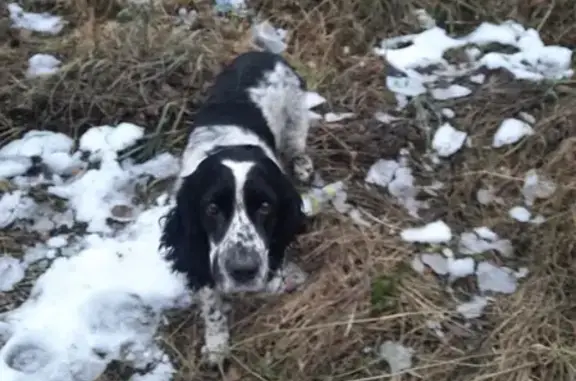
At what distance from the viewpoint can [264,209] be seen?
3.47 m

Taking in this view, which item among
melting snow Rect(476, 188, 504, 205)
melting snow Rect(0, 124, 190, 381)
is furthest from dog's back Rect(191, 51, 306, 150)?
melting snow Rect(476, 188, 504, 205)

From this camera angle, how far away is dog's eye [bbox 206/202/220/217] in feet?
11.3

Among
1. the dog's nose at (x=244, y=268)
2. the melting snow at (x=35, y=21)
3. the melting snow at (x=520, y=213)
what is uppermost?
the dog's nose at (x=244, y=268)

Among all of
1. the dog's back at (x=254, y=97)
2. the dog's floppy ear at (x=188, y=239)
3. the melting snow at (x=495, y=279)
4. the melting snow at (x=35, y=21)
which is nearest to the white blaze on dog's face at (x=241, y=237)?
the dog's floppy ear at (x=188, y=239)

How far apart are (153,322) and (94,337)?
0.22 meters

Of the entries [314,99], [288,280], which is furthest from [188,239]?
[314,99]

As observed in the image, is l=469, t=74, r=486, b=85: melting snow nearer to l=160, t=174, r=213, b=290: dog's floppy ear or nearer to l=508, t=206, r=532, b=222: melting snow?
l=508, t=206, r=532, b=222: melting snow

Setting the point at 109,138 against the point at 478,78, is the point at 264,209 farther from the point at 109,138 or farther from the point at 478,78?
the point at 478,78

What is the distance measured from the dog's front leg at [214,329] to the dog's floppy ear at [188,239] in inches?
2.2

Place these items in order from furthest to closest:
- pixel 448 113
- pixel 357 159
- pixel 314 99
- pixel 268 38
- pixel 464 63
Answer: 1. pixel 268 38
2. pixel 464 63
3. pixel 314 99
4. pixel 448 113
5. pixel 357 159

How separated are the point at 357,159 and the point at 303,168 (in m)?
0.25

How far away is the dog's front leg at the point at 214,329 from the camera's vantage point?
3.68 m

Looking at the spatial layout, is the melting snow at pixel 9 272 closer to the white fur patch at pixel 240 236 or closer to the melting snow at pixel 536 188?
the white fur patch at pixel 240 236

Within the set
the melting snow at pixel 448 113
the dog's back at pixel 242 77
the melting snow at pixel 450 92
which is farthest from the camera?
the melting snow at pixel 450 92
